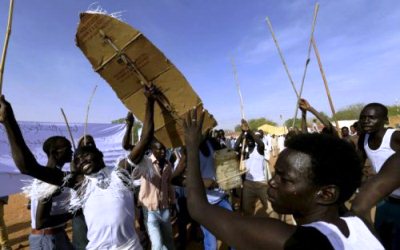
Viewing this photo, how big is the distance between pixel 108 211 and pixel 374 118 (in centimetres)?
308

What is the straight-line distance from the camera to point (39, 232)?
3.02 metres

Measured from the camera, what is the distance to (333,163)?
1.34 meters

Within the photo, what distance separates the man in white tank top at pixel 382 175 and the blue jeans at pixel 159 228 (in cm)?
262

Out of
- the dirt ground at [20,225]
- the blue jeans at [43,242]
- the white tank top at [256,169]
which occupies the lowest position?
the dirt ground at [20,225]

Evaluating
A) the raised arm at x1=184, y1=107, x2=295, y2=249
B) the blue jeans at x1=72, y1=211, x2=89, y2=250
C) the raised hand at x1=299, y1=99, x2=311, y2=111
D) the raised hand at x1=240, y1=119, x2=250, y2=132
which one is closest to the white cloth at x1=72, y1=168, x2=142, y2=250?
the blue jeans at x1=72, y1=211, x2=89, y2=250

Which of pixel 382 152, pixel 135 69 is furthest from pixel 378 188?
pixel 135 69

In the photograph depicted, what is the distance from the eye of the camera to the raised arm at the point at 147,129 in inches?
112

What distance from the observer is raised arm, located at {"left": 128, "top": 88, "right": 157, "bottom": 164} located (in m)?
2.85

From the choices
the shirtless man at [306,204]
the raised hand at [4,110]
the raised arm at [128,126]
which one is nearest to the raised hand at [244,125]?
the raised arm at [128,126]

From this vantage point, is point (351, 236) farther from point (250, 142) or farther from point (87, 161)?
point (250, 142)

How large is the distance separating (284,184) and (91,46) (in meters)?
2.21

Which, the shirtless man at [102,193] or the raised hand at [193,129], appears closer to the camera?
the raised hand at [193,129]

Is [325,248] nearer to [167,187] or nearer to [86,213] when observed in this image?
[86,213]

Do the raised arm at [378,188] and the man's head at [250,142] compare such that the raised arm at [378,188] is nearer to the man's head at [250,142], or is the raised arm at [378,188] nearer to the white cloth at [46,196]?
the white cloth at [46,196]
